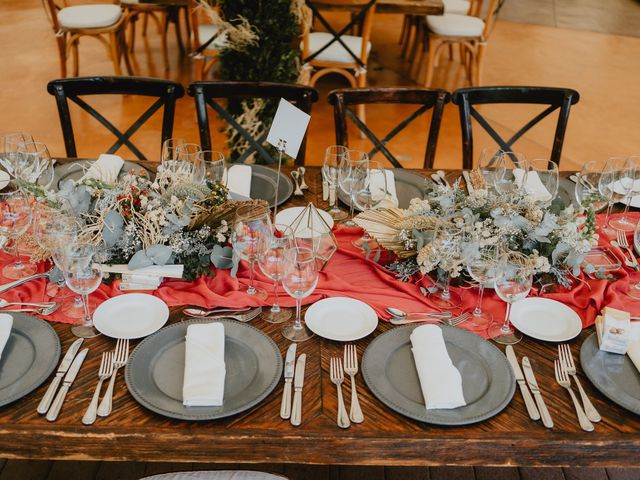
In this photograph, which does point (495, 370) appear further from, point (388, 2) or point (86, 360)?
point (388, 2)

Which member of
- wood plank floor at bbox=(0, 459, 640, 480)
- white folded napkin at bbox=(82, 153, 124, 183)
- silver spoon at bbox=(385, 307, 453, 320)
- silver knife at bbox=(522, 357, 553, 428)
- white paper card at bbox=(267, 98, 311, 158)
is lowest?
wood plank floor at bbox=(0, 459, 640, 480)

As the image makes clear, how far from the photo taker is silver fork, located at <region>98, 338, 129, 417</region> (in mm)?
1325

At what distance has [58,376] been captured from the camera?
4.63ft

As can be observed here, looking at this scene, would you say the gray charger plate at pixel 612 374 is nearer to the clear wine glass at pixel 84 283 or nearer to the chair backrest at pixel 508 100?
the clear wine glass at pixel 84 283

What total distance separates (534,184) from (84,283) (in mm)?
1489

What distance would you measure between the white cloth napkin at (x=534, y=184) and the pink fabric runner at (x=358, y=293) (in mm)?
419

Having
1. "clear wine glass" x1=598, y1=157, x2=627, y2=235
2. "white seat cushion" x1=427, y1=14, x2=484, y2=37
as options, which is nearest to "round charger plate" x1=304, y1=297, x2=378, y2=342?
"clear wine glass" x1=598, y1=157, x2=627, y2=235

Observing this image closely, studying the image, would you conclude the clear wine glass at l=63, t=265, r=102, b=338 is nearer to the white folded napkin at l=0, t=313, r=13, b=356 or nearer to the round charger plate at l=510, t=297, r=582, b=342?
the white folded napkin at l=0, t=313, r=13, b=356

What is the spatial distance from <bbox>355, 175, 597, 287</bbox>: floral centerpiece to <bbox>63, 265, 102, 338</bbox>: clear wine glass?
2.39 ft

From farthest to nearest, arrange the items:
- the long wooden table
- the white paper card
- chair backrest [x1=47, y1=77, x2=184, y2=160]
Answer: chair backrest [x1=47, y1=77, x2=184, y2=160] < the white paper card < the long wooden table

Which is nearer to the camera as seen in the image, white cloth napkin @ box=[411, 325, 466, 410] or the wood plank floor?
white cloth napkin @ box=[411, 325, 466, 410]

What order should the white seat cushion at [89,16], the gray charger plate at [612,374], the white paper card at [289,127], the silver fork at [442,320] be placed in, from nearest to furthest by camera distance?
the gray charger plate at [612,374] < the silver fork at [442,320] < the white paper card at [289,127] < the white seat cushion at [89,16]

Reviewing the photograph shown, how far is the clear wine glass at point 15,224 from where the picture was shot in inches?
69.4

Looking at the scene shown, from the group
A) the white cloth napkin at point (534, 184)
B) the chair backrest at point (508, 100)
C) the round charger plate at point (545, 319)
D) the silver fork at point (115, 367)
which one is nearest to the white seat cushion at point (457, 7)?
the chair backrest at point (508, 100)
